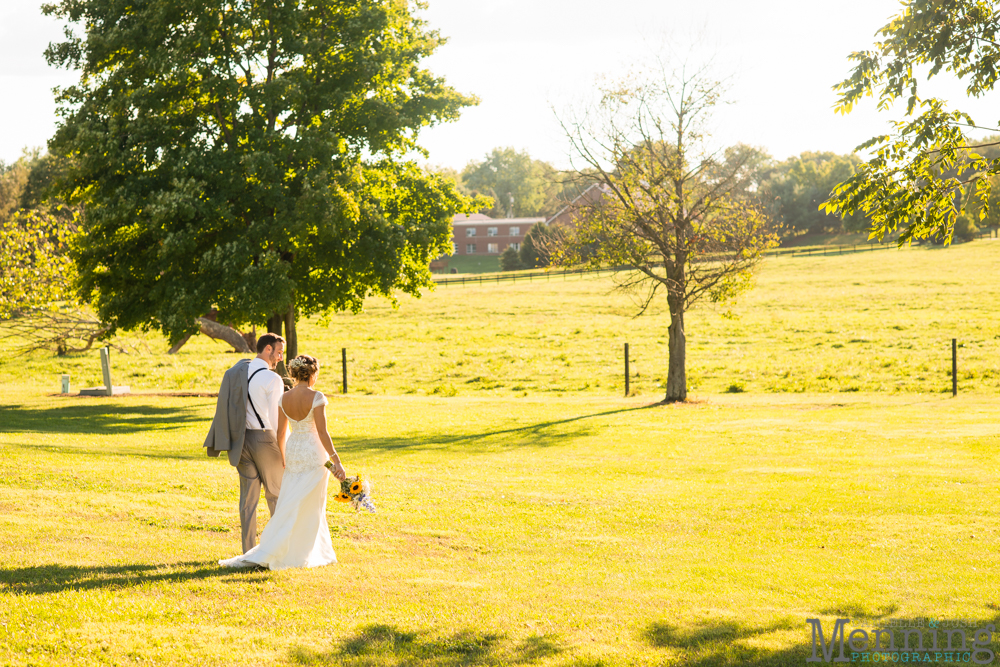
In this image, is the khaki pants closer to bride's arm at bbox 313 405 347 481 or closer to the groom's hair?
bride's arm at bbox 313 405 347 481

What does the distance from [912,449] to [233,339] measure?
824 inches

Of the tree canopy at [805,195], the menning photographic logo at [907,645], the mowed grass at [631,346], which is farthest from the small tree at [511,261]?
the menning photographic logo at [907,645]

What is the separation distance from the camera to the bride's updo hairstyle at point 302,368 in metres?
7.52

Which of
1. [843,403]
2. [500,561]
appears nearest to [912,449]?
[843,403]

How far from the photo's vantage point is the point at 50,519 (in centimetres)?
921

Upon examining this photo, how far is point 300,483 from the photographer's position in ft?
25.1

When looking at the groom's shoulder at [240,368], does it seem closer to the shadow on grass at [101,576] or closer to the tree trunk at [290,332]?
the shadow on grass at [101,576]

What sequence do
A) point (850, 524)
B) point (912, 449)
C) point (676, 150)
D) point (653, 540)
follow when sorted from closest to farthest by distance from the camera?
point (653, 540) → point (850, 524) → point (912, 449) → point (676, 150)

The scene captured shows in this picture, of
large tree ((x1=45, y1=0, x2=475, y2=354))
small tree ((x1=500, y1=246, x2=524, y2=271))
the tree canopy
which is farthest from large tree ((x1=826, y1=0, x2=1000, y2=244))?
the tree canopy

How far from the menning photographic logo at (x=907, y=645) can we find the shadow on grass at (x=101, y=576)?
4769mm

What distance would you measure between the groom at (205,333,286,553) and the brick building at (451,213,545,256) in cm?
11497

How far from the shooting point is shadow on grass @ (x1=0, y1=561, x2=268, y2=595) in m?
6.84

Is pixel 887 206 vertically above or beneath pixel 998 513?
above

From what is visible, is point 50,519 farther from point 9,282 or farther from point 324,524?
point 9,282
